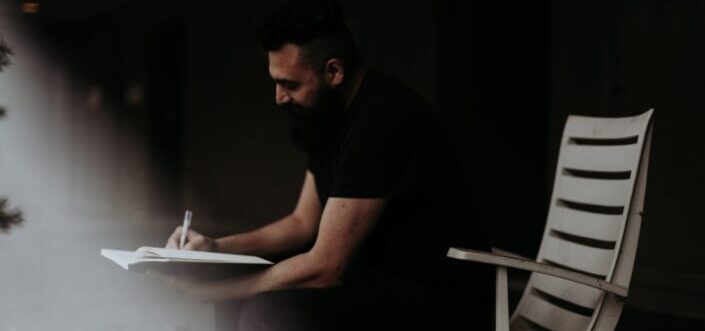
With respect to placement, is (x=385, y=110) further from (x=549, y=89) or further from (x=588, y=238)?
(x=549, y=89)

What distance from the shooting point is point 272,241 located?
2.51 meters

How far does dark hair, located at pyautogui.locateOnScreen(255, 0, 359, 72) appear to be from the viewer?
2.15m

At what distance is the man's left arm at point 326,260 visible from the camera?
1.98m

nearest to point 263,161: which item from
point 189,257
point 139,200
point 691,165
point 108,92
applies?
point 139,200

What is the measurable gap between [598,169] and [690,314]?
2165 millimetres

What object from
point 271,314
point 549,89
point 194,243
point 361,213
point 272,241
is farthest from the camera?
point 549,89

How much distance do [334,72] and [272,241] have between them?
0.57 m

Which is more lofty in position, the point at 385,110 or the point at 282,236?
the point at 385,110

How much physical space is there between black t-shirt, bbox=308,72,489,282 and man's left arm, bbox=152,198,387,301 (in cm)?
3

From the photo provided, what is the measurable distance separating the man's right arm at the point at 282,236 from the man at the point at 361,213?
125 mm

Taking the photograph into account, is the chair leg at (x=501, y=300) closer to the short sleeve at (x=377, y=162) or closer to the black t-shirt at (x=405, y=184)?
the black t-shirt at (x=405, y=184)

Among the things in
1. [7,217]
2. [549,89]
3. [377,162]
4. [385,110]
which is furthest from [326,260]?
[549,89]

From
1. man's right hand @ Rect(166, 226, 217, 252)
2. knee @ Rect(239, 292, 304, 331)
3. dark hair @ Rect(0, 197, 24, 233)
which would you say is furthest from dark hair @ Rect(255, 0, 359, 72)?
dark hair @ Rect(0, 197, 24, 233)

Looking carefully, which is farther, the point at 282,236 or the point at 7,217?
the point at 282,236
